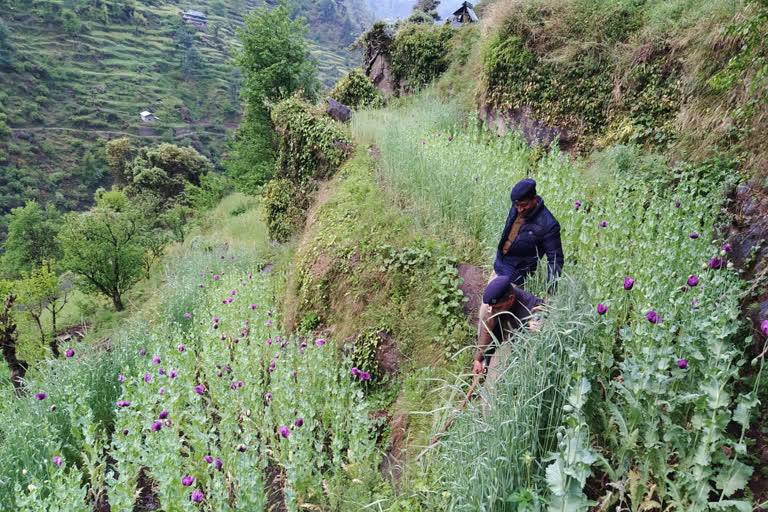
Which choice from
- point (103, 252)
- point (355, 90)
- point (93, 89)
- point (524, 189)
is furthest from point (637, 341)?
point (93, 89)

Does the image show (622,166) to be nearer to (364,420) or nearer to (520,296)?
(520,296)

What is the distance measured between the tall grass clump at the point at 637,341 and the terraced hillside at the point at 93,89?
4837cm

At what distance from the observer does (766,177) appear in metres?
3.33

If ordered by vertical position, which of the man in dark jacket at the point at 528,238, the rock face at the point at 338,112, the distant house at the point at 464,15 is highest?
the distant house at the point at 464,15

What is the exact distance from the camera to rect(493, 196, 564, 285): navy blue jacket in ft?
9.55

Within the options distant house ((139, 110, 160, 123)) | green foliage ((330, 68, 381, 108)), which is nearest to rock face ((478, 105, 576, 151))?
green foliage ((330, 68, 381, 108))

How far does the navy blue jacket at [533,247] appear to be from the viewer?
2912mm

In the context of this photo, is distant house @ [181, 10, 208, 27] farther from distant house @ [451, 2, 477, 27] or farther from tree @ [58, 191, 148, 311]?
tree @ [58, 191, 148, 311]

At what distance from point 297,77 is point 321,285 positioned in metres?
12.4

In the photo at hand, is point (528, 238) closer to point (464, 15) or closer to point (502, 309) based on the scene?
point (502, 309)

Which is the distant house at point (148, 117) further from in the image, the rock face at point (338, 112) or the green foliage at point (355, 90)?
the rock face at point (338, 112)

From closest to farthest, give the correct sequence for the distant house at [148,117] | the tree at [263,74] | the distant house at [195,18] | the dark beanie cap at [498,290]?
the dark beanie cap at [498,290]
the tree at [263,74]
the distant house at [148,117]
the distant house at [195,18]

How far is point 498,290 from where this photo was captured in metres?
2.47

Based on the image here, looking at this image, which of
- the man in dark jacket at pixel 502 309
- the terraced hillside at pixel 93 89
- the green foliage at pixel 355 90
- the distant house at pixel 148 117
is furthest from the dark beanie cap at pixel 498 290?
the distant house at pixel 148 117
